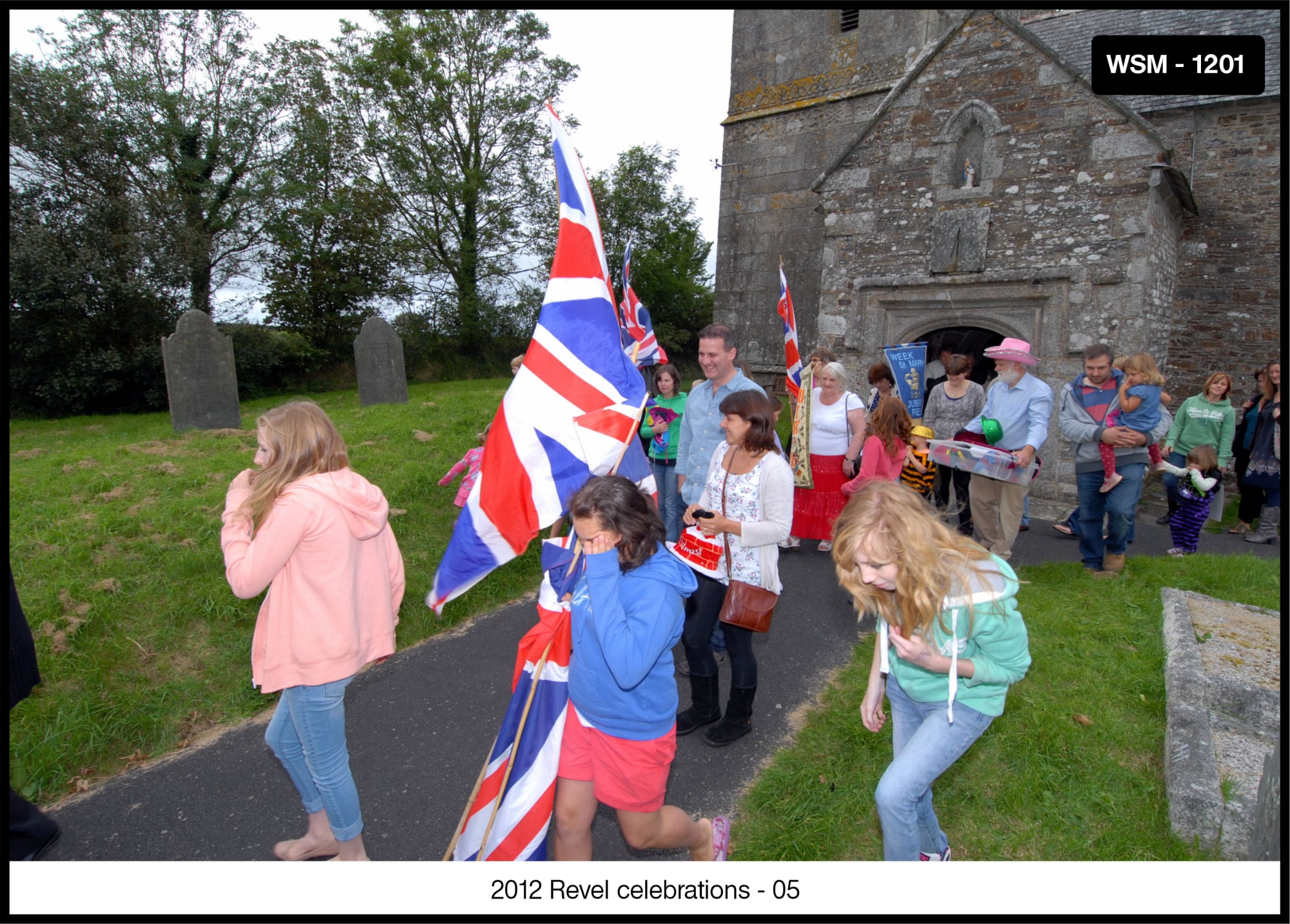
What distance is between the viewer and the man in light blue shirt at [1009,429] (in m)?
5.71

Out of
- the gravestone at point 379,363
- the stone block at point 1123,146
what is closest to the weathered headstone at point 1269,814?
the stone block at point 1123,146

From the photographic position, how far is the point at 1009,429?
585cm

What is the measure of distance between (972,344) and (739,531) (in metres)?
10.8

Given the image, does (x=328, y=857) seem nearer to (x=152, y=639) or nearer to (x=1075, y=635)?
(x=152, y=639)

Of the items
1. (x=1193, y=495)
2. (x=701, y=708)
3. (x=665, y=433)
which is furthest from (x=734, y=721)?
(x=1193, y=495)

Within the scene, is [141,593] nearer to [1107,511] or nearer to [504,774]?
[504,774]

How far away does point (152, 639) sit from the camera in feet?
14.4

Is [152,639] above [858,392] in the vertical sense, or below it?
below

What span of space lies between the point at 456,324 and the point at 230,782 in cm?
2130

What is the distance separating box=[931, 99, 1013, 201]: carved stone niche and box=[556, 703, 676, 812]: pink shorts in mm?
8754

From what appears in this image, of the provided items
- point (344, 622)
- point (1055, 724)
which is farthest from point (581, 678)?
point (1055, 724)

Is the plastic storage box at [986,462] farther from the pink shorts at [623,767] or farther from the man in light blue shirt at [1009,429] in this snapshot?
the pink shorts at [623,767]

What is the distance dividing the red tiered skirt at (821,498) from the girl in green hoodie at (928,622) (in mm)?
3628

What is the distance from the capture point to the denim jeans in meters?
3.63
